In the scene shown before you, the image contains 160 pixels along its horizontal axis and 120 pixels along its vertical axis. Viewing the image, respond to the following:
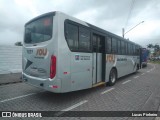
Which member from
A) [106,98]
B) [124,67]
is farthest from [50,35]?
[124,67]

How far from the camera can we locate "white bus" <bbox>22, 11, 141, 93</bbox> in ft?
14.1

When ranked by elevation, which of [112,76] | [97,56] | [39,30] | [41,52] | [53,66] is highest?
[39,30]

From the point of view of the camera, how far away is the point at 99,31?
654 centimetres

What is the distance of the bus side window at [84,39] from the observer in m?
5.17

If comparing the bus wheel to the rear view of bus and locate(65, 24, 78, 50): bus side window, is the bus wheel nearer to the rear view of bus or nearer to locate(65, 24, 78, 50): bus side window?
locate(65, 24, 78, 50): bus side window

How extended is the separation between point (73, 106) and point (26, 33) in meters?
3.65

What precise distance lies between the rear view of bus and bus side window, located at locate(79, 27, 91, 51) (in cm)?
121

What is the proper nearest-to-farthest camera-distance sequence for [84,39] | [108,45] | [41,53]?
1. [41,53]
2. [84,39]
3. [108,45]

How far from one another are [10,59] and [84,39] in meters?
9.07

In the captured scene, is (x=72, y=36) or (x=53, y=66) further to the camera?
(x=72, y=36)

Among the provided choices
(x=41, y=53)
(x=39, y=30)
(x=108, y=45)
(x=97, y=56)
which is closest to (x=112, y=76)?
(x=108, y=45)

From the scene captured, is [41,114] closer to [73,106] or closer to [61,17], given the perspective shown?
[73,106]

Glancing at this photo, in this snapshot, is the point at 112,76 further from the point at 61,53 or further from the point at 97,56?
the point at 61,53

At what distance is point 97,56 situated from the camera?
252 inches
